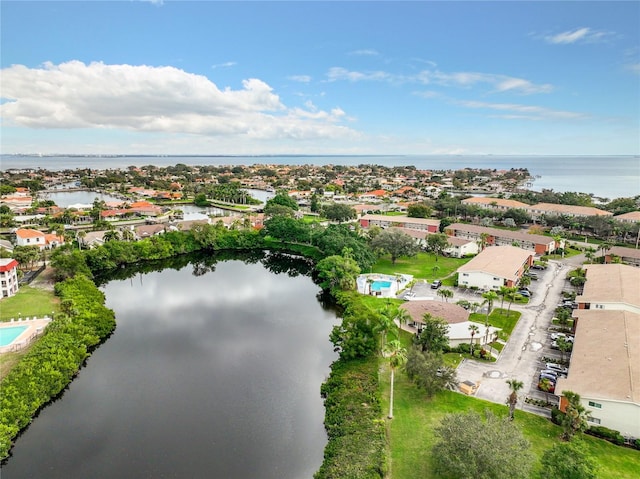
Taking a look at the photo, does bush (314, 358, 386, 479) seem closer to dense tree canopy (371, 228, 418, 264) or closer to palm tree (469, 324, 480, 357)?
palm tree (469, 324, 480, 357)

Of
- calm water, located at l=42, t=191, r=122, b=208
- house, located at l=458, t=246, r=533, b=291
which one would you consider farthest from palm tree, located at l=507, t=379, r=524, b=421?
calm water, located at l=42, t=191, r=122, b=208

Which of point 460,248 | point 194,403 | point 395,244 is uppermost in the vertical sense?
point 395,244

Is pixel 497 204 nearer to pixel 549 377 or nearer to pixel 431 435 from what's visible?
pixel 549 377

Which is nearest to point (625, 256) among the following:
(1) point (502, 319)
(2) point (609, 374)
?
(1) point (502, 319)

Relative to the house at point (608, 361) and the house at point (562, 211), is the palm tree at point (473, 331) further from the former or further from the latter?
the house at point (562, 211)

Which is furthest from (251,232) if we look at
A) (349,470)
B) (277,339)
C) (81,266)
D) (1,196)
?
(1,196)

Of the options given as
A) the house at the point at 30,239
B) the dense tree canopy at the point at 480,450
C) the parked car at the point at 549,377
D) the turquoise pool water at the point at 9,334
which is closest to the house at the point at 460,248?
the parked car at the point at 549,377
